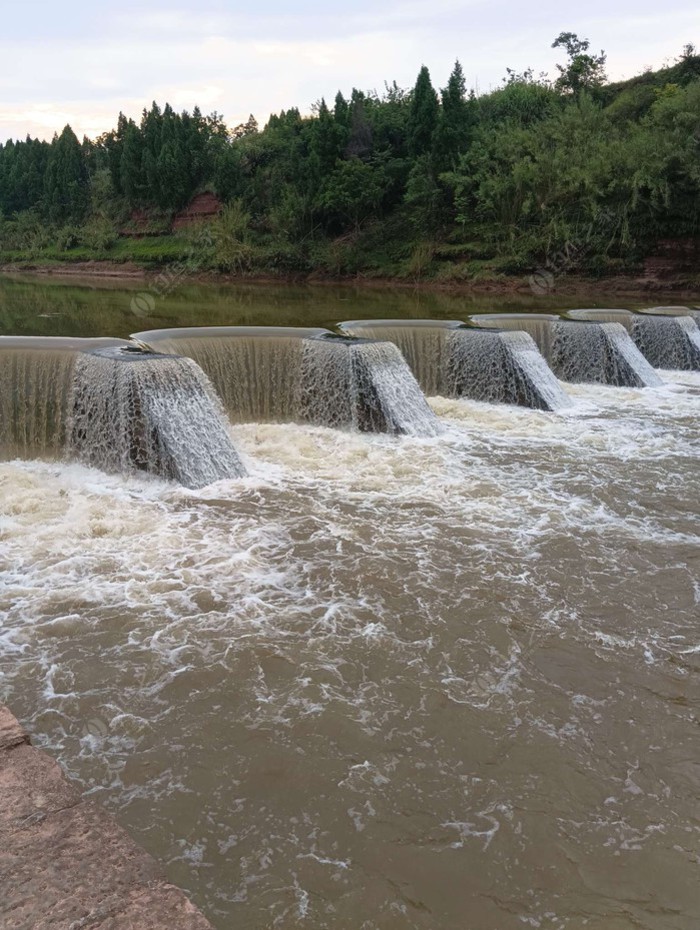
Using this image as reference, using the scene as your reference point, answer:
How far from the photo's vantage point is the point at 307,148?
127ft

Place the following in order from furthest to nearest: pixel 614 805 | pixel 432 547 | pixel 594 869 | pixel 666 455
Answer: pixel 666 455 < pixel 432 547 < pixel 614 805 < pixel 594 869

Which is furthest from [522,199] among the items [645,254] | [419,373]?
[419,373]

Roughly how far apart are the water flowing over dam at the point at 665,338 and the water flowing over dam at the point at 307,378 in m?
7.13

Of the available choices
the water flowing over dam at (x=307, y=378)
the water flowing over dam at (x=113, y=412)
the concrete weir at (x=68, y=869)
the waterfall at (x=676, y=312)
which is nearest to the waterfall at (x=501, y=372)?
the water flowing over dam at (x=307, y=378)

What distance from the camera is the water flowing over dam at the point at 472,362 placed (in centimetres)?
1158

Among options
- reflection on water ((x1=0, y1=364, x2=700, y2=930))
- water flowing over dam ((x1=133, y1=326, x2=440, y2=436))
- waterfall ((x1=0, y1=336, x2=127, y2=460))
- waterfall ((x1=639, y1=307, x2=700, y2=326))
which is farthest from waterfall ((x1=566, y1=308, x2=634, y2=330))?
waterfall ((x1=0, y1=336, x2=127, y2=460))

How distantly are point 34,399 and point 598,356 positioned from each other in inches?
404

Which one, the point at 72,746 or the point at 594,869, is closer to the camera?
the point at 594,869

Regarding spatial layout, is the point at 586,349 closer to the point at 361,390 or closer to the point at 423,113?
the point at 361,390

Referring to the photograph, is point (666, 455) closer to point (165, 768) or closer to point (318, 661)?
point (318, 661)

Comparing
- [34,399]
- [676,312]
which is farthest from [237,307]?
[34,399]

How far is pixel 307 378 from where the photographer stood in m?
10.2

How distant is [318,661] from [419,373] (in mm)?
8288

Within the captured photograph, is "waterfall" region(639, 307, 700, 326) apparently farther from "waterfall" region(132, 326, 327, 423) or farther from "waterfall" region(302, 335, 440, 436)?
"waterfall" region(132, 326, 327, 423)
